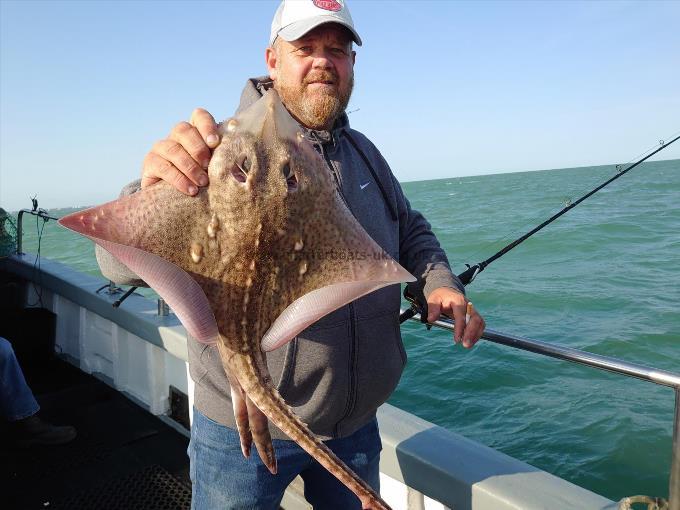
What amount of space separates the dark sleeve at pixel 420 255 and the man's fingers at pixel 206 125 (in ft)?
3.60

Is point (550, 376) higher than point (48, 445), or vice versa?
point (48, 445)

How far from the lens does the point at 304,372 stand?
1889mm

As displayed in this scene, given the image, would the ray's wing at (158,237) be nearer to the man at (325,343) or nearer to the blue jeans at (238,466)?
the man at (325,343)

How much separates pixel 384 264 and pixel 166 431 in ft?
11.7

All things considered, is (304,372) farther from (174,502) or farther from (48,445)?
(48,445)

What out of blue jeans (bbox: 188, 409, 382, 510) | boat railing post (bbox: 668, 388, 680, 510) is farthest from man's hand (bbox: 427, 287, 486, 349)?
boat railing post (bbox: 668, 388, 680, 510)

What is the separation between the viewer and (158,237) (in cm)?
129

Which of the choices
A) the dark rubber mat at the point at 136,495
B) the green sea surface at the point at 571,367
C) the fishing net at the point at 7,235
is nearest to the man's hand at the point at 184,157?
the green sea surface at the point at 571,367

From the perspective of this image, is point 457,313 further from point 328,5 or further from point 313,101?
point 328,5

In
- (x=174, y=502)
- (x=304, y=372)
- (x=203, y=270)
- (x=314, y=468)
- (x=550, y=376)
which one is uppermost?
(x=203, y=270)

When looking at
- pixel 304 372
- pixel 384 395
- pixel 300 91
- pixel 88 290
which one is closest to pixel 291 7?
pixel 300 91

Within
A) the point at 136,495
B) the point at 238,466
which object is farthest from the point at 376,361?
the point at 136,495

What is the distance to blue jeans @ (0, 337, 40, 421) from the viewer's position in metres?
3.94

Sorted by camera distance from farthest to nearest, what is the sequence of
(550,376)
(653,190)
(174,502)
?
(653,190)
(550,376)
(174,502)
